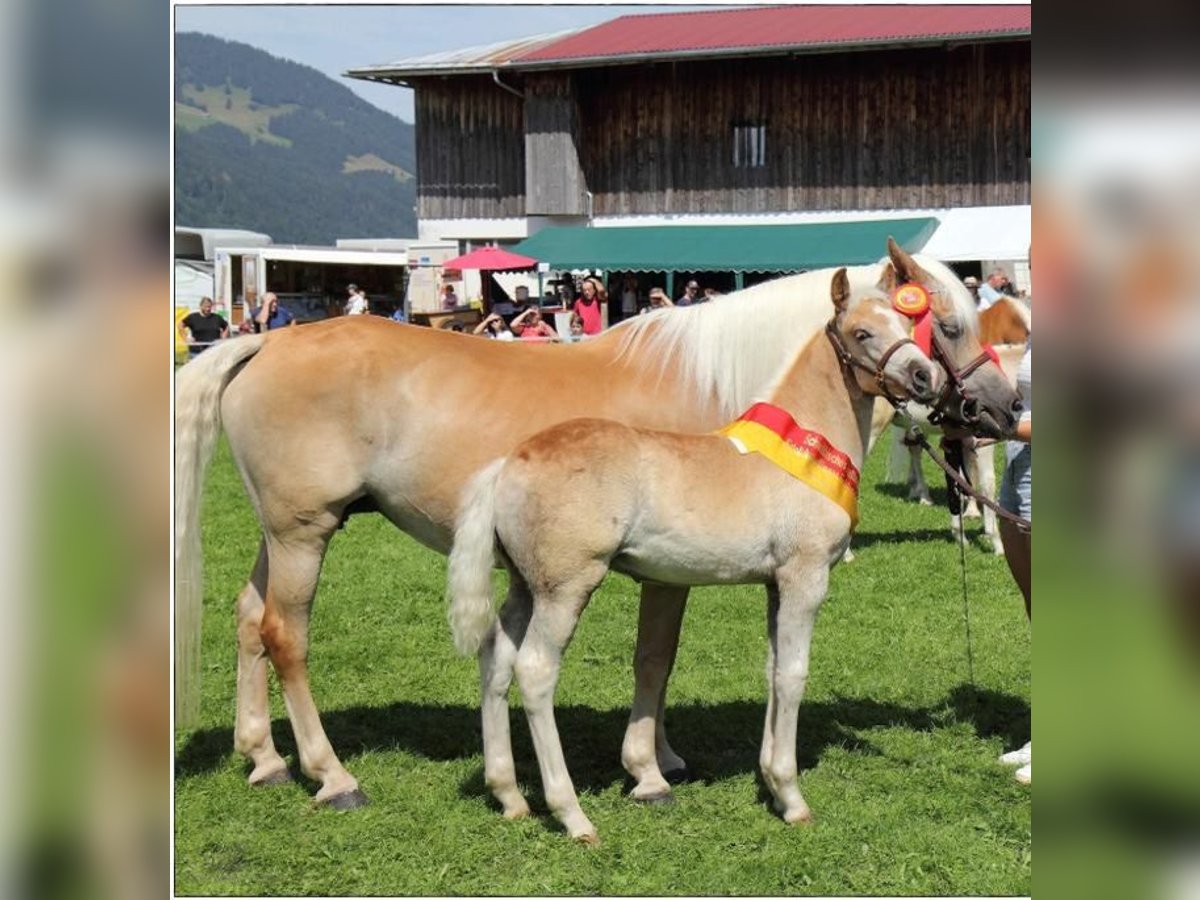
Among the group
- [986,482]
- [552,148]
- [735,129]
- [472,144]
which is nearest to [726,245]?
[735,129]

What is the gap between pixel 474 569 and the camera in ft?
13.9

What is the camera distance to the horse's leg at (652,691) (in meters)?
4.98

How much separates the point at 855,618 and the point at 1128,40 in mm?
7100

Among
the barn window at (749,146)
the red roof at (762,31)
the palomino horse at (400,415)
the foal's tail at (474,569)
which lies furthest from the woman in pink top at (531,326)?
the foal's tail at (474,569)

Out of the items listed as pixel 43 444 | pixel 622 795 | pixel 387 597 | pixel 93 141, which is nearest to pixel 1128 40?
pixel 93 141

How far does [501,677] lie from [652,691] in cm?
78

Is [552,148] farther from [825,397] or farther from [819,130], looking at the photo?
[825,397]

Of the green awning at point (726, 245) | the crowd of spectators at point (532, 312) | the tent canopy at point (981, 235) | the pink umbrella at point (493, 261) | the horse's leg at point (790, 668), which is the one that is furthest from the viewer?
the pink umbrella at point (493, 261)

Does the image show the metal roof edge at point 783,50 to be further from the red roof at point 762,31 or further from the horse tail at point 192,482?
the horse tail at point 192,482

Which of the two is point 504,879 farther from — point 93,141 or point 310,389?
point 93,141

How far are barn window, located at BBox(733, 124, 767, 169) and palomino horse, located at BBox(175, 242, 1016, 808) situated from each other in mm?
26676

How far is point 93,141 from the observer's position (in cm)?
125

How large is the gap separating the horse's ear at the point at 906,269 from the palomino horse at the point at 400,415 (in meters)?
0.07

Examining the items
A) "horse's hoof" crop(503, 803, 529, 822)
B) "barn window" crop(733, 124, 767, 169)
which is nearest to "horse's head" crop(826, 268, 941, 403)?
"horse's hoof" crop(503, 803, 529, 822)
